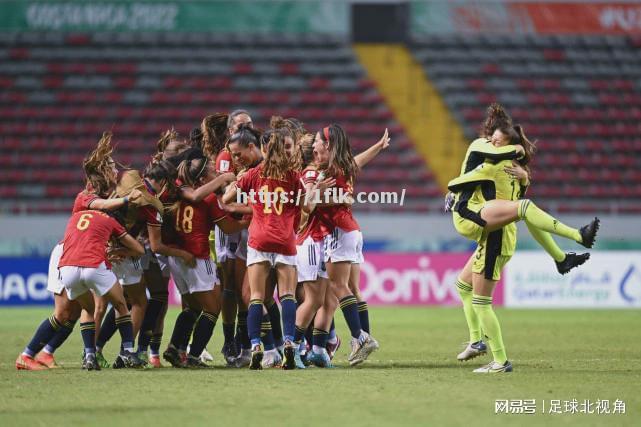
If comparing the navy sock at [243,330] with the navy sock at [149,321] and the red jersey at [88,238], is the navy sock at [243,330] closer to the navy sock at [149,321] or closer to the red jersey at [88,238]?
the navy sock at [149,321]

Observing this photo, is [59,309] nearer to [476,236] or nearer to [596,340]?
[476,236]

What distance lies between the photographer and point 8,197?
2484cm

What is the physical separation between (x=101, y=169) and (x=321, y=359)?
262 cm

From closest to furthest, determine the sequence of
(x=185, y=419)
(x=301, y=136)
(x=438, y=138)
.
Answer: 1. (x=185, y=419)
2. (x=301, y=136)
3. (x=438, y=138)

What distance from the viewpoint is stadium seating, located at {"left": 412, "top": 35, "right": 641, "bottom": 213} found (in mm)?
26406

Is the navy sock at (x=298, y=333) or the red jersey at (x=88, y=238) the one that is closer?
the red jersey at (x=88, y=238)

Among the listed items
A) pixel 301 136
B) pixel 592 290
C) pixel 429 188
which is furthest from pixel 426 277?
pixel 301 136

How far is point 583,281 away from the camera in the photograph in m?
19.5

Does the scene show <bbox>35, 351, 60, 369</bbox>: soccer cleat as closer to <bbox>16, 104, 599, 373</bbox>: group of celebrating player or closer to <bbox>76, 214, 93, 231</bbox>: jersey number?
<bbox>16, 104, 599, 373</bbox>: group of celebrating player

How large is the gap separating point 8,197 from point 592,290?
1360 cm

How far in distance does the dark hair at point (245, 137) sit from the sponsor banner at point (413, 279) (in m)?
10.1

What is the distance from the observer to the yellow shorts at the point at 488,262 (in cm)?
904
